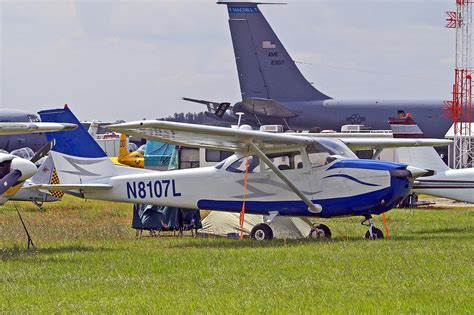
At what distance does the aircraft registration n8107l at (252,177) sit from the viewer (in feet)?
49.7

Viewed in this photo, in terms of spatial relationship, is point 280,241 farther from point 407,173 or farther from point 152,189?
→ point 152,189

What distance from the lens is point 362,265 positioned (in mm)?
11289

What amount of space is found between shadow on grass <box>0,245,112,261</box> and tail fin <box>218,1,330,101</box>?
3413 cm

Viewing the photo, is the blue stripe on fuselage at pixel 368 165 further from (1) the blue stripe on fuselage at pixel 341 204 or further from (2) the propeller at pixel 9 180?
(2) the propeller at pixel 9 180

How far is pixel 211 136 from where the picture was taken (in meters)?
15.4

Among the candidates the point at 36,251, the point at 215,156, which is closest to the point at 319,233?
the point at 36,251

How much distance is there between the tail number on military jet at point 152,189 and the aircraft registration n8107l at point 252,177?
0.05ft

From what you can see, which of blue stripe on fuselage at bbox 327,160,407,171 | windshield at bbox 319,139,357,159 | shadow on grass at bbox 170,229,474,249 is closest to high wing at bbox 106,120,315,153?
windshield at bbox 319,139,357,159

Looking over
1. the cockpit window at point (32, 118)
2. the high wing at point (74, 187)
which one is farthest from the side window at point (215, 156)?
the cockpit window at point (32, 118)

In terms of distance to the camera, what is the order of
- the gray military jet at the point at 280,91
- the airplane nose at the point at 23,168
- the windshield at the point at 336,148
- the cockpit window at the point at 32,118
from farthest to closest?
the cockpit window at the point at 32,118, the gray military jet at the point at 280,91, the windshield at the point at 336,148, the airplane nose at the point at 23,168

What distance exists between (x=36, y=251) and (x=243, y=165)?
12.9 ft

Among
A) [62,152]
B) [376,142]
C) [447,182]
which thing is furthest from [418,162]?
[62,152]

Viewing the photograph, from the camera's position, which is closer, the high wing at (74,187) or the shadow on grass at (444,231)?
the high wing at (74,187)

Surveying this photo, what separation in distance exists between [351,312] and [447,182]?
41.4 ft
